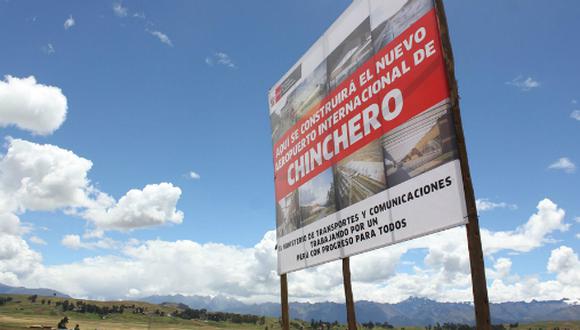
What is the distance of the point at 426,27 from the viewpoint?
473 inches

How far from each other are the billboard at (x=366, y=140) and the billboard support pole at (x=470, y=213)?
5.1 inches

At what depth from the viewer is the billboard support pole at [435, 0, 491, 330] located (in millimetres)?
9812

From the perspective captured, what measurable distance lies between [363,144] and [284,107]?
670 cm

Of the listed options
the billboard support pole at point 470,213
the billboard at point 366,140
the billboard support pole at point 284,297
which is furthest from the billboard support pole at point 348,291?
the billboard support pole at point 470,213

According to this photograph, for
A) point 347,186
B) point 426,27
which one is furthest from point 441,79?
point 347,186

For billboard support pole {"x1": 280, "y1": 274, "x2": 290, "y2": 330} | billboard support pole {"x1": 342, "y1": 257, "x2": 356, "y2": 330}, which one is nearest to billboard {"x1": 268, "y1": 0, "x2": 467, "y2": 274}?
billboard support pole {"x1": 342, "y1": 257, "x2": 356, "y2": 330}

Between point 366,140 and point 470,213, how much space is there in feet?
15.6

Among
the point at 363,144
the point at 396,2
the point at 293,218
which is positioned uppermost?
the point at 396,2

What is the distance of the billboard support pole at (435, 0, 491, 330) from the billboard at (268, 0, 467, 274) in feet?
0.42

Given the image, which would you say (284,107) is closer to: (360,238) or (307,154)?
(307,154)

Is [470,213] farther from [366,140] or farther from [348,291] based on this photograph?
[348,291]

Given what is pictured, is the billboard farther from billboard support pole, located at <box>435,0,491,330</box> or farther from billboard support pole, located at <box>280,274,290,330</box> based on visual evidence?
billboard support pole, located at <box>280,274,290,330</box>

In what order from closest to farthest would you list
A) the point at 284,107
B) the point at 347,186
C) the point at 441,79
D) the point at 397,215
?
the point at 441,79 < the point at 397,215 < the point at 347,186 < the point at 284,107

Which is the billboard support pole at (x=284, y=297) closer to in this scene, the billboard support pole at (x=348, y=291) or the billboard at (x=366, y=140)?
the billboard at (x=366, y=140)
